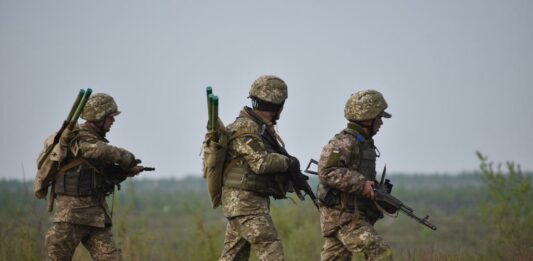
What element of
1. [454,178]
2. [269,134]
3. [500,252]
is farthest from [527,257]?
[454,178]

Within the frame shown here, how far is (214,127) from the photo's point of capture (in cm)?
988

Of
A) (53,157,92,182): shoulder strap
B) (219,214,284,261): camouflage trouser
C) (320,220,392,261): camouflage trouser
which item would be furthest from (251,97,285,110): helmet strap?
(53,157,92,182): shoulder strap

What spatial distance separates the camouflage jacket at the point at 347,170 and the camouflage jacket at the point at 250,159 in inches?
17.9

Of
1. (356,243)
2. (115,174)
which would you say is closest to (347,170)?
(356,243)

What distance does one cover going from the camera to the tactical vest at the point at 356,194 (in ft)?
33.6

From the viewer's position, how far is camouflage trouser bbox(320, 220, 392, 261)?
32.8ft

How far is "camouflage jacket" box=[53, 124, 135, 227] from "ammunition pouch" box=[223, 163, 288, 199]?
4.11ft

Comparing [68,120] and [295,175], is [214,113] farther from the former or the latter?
[68,120]

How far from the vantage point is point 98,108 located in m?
10.8

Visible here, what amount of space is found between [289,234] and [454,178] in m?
83.9

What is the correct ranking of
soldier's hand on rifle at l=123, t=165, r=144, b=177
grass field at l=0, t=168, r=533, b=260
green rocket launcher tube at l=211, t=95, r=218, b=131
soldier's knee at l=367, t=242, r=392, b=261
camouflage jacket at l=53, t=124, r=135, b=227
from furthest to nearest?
grass field at l=0, t=168, r=533, b=260 → soldier's hand on rifle at l=123, t=165, r=144, b=177 → camouflage jacket at l=53, t=124, r=135, b=227 → soldier's knee at l=367, t=242, r=392, b=261 → green rocket launcher tube at l=211, t=95, r=218, b=131

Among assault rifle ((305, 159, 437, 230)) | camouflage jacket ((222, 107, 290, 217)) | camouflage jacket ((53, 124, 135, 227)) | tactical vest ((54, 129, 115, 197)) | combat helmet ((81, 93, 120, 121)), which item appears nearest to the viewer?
camouflage jacket ((222, 107, 290, 217))

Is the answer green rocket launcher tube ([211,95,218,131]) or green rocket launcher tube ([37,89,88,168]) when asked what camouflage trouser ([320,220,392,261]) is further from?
green rocket launcher tube ([37,89,88,168])

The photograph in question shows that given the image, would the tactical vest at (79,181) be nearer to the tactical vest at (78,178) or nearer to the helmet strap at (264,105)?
the tactical vest at (78,178)
